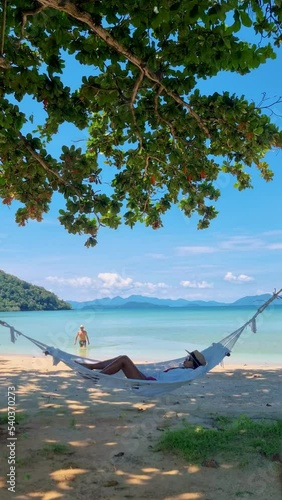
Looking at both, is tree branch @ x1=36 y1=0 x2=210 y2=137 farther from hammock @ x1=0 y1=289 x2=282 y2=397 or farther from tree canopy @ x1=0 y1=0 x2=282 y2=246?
hammock @ x1=0 y1=289 x2=282 y2=397

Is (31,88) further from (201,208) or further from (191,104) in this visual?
(201,208)

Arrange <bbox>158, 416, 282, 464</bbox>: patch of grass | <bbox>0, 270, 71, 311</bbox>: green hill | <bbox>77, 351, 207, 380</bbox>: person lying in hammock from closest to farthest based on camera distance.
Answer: <bbox>158, 416, 282, 464</bbox>: patch of grass → <bbox>77, 351, 207, 380</bbox>: person lying in hammock → <bbox>0, 270, 71, 311</bbox>: green hill

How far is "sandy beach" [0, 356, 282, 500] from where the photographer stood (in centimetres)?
223

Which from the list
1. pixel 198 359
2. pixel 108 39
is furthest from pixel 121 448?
pixel 108 39

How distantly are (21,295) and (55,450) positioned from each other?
34.0 meters

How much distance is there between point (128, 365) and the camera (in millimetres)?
3896

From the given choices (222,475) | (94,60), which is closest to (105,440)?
(222,475)

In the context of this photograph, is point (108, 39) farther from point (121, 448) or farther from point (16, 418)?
point (16, 418)

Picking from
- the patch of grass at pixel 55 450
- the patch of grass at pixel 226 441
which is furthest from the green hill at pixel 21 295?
the patch of grass at pixel 226 441

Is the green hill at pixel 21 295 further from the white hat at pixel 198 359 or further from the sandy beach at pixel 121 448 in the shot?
the white hat at pixel 198 359

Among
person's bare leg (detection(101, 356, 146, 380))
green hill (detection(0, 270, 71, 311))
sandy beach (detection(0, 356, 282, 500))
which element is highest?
green hill (detection(0, 270, 71, 311))

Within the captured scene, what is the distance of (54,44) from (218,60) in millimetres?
946

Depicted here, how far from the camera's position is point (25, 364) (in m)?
8.09

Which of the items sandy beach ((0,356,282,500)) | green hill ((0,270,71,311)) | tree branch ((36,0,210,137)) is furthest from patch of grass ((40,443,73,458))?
green hill ((0,270,71,311))
